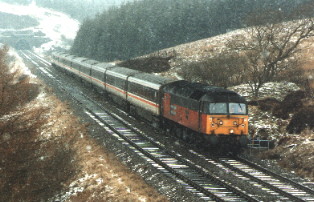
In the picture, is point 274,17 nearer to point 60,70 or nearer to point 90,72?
point 90,72

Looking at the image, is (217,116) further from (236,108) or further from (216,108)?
(236,108)

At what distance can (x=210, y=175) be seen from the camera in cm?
1547

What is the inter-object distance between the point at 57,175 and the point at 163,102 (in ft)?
26.7

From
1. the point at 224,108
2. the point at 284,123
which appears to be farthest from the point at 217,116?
the point at 284,123

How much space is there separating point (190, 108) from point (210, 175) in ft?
16.4

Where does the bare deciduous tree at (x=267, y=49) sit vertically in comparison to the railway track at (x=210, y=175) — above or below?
above

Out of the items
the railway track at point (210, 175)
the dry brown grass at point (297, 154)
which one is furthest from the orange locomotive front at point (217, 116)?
the dry brown grass at point (297, 154)

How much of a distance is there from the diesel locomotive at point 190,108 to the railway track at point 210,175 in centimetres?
120

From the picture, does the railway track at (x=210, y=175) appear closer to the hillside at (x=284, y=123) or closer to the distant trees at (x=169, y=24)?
the hillside at (x=284, y=123)

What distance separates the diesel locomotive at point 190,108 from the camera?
60.6 feet

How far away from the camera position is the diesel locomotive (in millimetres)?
18469

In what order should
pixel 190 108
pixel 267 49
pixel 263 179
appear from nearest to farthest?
pixel 263 179 → pixel 190 108 → pixel 267 49

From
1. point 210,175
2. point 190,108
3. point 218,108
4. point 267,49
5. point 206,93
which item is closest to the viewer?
point 210,175

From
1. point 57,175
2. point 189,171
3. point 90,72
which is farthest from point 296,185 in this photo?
point 90,72
